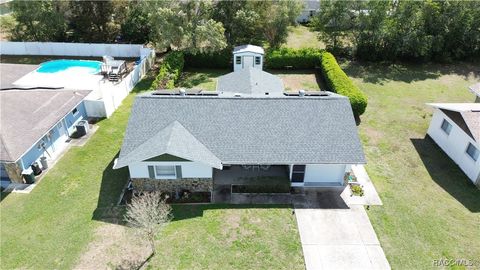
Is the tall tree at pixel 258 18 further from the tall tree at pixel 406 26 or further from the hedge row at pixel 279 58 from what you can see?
the tall tree at pixel 406 26

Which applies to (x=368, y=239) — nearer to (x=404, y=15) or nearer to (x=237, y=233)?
(x=237, y=233)

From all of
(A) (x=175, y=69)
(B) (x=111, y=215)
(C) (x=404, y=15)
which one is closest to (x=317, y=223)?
(B) (x=111, y=215)

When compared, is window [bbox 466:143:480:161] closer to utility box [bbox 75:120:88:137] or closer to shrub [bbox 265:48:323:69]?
shrub [bbox 265:48:323:69]

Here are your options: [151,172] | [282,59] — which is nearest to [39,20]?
[282,59]

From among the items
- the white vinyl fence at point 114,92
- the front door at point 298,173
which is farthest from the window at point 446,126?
the white vinyl fence at point 114,92

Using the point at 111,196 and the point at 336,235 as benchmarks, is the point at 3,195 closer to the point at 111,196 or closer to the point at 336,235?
the point at 111,196
